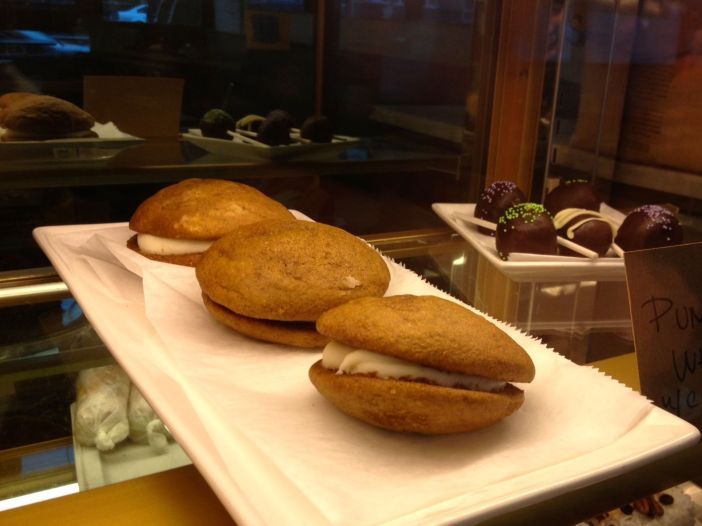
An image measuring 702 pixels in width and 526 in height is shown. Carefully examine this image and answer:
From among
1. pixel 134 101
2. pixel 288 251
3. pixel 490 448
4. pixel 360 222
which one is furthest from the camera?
pixel 360 222

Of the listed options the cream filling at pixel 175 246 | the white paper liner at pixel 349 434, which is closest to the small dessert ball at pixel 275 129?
the cream filling at pixel 175 246

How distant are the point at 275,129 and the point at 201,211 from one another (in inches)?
15.6

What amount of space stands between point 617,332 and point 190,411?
63 cm

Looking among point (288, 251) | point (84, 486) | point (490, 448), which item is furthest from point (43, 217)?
point (490, 448)

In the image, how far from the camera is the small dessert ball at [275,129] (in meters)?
1.47

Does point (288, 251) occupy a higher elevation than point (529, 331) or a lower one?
higher

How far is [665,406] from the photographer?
0.80m

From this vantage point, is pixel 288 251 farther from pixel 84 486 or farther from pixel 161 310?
pixel 84 486

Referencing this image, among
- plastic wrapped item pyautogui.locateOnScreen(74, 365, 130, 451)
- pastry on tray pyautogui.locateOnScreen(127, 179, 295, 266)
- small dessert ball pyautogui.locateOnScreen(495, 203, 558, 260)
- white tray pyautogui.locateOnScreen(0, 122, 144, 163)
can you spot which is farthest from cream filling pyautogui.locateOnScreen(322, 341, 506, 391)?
white tray pyautogui.locateOnScreen(0, 122, 144, 163)

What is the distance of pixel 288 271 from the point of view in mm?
893

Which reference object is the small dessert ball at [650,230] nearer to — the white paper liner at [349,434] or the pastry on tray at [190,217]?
the white paper liner at [349,434]

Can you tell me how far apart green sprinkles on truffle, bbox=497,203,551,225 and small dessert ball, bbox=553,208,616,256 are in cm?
8

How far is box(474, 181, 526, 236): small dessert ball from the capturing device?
142 centimetres

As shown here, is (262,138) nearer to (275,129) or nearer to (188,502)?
(275,129)
